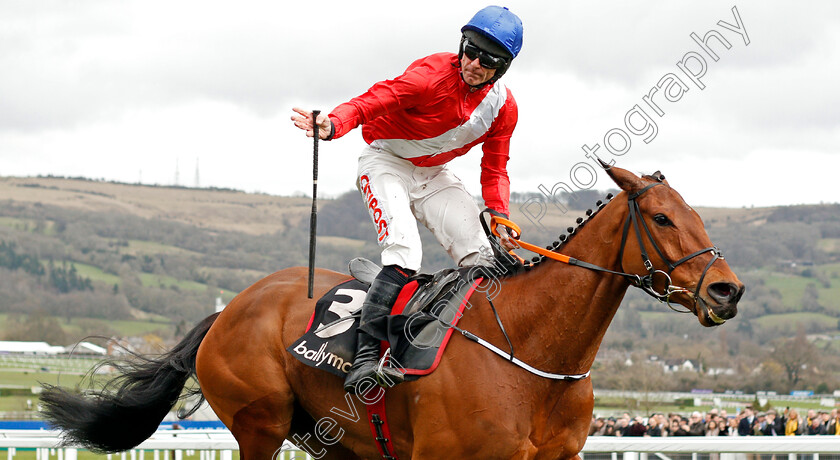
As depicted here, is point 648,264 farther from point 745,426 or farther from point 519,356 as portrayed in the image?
point 745,426

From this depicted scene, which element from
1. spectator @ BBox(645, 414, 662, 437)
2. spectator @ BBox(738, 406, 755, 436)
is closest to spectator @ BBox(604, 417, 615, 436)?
spectator @ BBox(645, 414, 662, 437)

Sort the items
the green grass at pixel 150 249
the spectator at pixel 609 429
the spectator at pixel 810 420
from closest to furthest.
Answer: the spectator at pixel 810 420 < the spectator at pixel 609 429 < the green grass at pixel 150 249

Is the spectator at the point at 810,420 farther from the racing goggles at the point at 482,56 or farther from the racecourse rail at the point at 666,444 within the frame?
the racing goggles at the point at 482,56

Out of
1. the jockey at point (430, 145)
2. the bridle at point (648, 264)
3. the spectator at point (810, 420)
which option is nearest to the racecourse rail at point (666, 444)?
the jockey at point (430, 145)

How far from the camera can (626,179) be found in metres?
3.90

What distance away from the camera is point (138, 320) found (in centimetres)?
8475

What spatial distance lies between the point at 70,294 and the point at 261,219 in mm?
43815

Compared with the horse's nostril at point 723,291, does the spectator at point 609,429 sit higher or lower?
lower

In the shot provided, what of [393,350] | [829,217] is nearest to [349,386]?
[393,350]

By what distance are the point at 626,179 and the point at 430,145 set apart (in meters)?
1.19

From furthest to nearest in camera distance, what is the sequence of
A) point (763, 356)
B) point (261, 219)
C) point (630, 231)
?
point (261, 219) → point (763, 356) → point (630, 231)

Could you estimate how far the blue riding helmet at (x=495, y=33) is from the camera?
420 cm

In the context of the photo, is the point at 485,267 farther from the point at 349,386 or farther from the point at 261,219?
the point at 261,219

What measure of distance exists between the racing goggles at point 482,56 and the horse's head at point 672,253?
814mm
